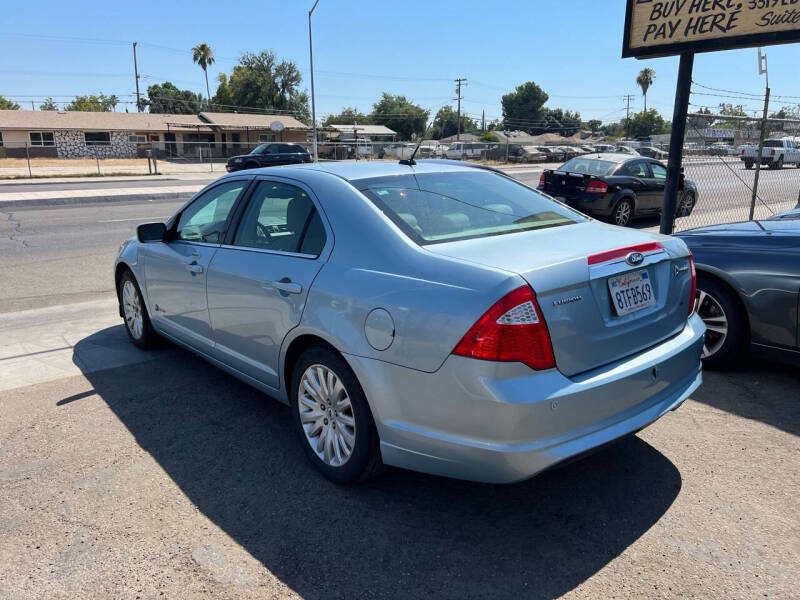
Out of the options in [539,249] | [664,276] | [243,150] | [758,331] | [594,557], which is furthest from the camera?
A: [243,150]

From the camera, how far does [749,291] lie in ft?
14.9

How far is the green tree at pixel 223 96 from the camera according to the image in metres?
82.3

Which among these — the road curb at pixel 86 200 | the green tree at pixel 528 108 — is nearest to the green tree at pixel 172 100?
the green tree at pixel 528 108

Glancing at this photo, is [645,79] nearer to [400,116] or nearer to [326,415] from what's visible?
[400,116]

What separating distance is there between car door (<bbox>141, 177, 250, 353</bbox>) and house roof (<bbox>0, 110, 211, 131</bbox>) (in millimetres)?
55631

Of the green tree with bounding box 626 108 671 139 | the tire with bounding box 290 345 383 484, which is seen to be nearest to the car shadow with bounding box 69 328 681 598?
the tire with bounding box 290 345 383 484

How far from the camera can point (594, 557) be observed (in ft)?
9.08

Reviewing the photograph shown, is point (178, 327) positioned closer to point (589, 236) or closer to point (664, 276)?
point (589, 236)

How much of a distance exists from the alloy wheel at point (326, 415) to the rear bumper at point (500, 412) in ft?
0.86

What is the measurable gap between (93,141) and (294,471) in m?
60.1

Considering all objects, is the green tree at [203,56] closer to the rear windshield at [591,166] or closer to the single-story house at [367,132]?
the single-story house at [367,132]

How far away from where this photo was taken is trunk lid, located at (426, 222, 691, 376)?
2730 mm

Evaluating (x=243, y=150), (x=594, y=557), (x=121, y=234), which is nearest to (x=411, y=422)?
(x=594, y=557)

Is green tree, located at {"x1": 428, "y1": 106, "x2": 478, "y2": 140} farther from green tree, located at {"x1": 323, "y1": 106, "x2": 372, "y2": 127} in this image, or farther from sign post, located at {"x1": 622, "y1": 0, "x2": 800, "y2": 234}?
sign post, located at {"x1": 622, "y1": 0, "x2": 800, "y2": 234}
